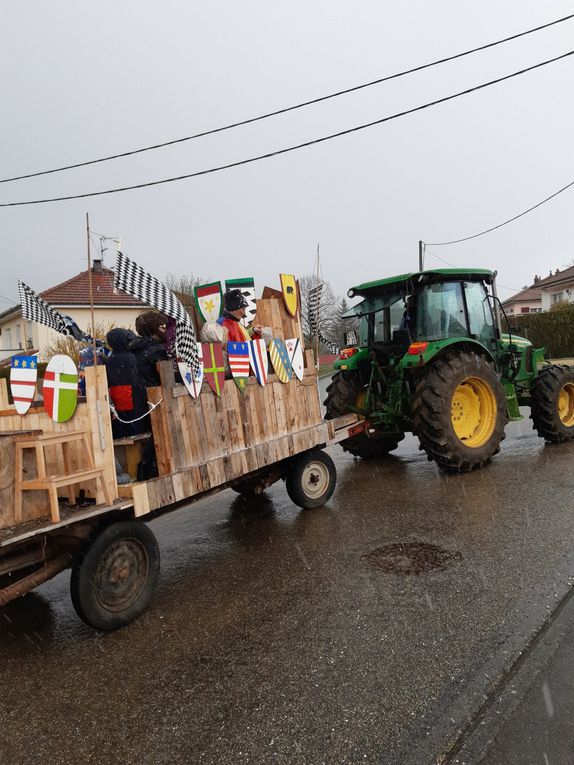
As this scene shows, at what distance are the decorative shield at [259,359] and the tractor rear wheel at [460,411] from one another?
2.42 metres

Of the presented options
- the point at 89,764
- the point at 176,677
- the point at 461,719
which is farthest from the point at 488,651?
the point at 89,764

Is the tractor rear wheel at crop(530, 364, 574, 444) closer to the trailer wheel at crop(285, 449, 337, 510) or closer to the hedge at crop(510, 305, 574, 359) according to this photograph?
the trailer wheel at crop(285, 449, 337, 510)

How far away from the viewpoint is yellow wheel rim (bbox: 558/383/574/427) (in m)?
8.58

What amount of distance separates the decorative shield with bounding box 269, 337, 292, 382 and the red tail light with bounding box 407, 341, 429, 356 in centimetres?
204

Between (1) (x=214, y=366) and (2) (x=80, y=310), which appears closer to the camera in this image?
(1) (x=214, y=366)

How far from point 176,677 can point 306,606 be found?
3.29 feet

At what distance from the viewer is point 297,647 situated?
3238 mm

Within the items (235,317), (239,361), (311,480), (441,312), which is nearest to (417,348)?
(441,312)

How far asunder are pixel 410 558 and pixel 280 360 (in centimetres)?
208

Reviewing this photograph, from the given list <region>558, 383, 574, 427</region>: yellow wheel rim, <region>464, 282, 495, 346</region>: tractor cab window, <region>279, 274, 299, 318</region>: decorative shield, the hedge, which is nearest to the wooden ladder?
<region>279, 274, 299, 318</region>: decorative shield

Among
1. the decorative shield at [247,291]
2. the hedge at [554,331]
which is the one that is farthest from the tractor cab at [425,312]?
the hedge at [554,331]

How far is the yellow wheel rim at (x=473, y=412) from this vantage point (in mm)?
7266

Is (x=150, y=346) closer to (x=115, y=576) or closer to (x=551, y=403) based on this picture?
(x=115, y=576)

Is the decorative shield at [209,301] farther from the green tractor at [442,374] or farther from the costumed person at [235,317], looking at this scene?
the green tractor at [442,374]
